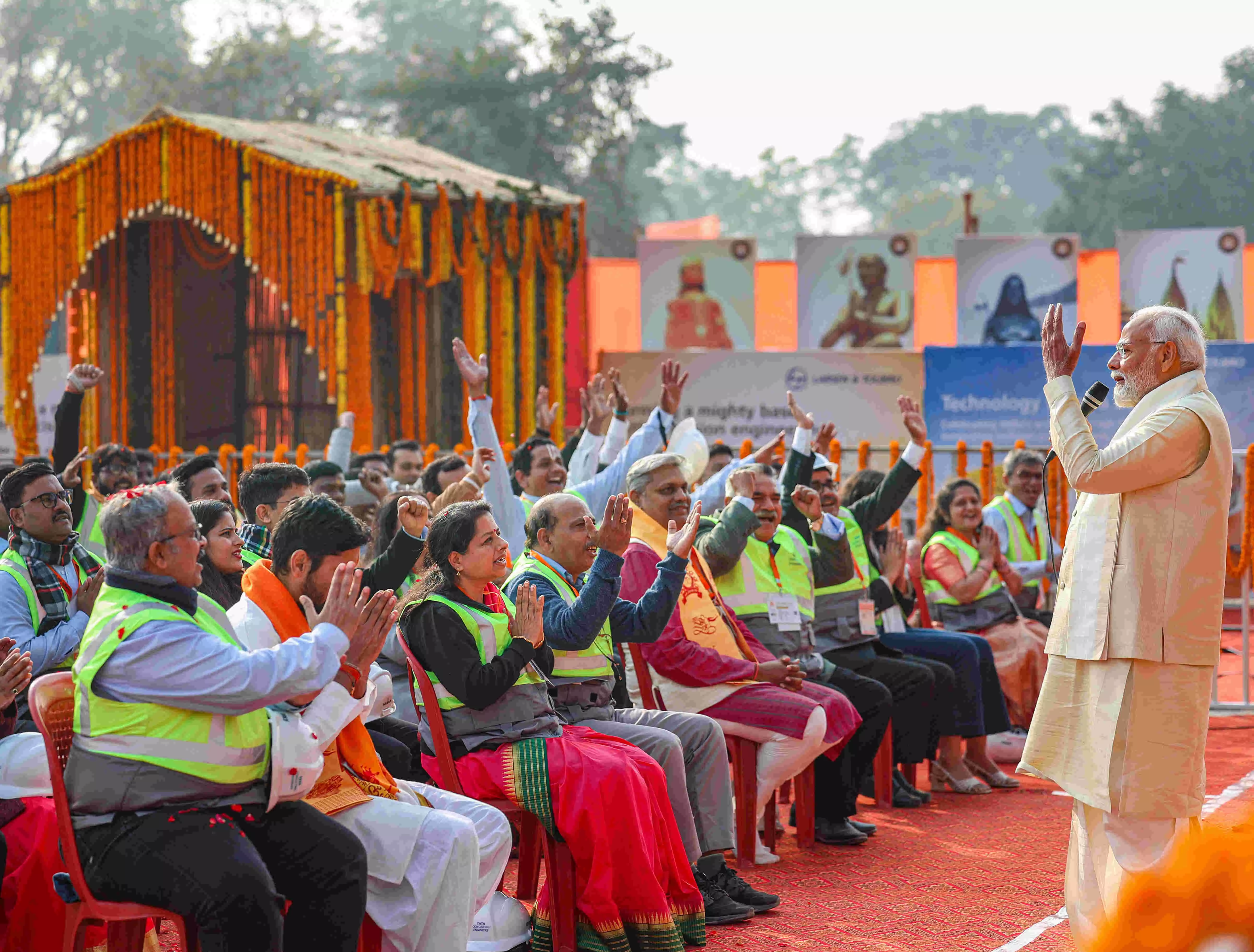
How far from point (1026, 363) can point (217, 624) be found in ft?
34.7

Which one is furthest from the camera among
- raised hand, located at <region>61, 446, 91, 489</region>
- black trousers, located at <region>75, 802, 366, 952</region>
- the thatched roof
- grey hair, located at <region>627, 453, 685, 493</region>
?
the thatched roof

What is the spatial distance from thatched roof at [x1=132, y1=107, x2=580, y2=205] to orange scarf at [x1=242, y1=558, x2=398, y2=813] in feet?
31.8

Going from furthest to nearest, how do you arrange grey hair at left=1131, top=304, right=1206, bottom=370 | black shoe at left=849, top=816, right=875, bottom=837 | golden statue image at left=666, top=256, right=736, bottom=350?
golden statue image at left=666, top=256, right=736, bottom=350 → black shoe at left=849, top=816, right=875, bottom=837 → grey hair at left=1131, top=304, right=1206, bottom=370

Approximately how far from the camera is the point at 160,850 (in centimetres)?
358

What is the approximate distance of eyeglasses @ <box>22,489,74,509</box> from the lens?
509 cm

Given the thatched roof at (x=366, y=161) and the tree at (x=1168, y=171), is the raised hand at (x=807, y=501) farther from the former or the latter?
the tree at (x=1168, y=171)

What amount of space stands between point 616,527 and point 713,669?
3.70ft

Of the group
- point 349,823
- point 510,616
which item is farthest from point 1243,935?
point 510,616

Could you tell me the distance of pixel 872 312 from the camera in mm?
22547

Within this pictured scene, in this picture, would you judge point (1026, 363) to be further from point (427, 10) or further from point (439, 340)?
point (427, 10)

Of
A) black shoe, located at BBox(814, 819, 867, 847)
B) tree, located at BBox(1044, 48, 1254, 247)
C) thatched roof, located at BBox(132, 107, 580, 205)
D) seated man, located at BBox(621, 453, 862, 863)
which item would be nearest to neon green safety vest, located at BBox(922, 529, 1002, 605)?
black shoe, located at BBox(814, 819, 867, 847)

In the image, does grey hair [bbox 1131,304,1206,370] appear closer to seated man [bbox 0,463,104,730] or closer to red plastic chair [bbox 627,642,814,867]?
red plastic chair [bbox 627,642,814,867]

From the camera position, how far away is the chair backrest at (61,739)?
12.0ft

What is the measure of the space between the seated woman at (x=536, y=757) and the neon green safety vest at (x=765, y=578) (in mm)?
1611
